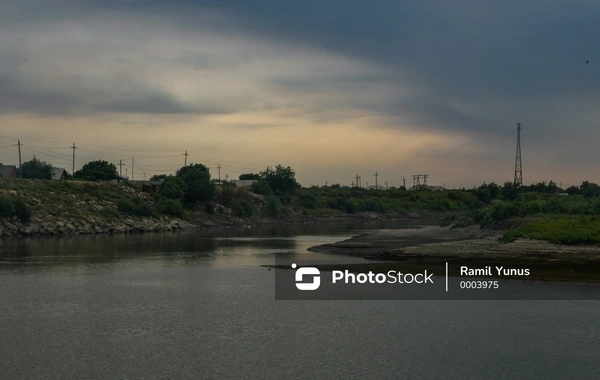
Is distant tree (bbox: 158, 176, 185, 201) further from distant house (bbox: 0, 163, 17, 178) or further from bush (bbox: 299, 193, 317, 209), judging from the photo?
bush (bbox: 299, 193, 317, 209)

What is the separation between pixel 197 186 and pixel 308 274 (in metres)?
74.8

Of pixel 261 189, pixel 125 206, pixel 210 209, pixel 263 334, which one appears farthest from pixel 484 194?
pixel 263 334

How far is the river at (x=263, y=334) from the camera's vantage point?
18.7 m

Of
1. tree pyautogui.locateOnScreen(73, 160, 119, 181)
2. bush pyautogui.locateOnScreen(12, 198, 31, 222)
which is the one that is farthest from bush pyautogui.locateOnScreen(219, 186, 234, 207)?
bush pyautogui.locateOnScreen(12, 198, 31, 222)

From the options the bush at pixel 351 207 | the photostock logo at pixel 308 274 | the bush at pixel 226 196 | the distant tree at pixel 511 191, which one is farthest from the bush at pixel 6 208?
the bush at pixel 351 207

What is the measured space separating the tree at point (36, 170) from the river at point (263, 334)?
9447 centimetres

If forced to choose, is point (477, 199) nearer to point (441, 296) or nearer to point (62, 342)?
point (441, 296)

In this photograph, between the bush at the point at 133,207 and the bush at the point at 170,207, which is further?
the bush at the point at 170,207

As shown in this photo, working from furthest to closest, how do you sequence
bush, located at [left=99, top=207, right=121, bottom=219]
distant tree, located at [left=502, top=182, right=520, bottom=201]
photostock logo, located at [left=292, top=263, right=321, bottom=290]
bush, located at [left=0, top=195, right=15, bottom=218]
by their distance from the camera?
distant tree, located at [left=502, top=182, right=520, bottom=201], bush, located at [left=99, top=207, right=121, bottom=219], bush, located at [left=0, top=195, right=15, bottom=218], photostock logo, located at [left=292, top=263, right=321, bottom=290]

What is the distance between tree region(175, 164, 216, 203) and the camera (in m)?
110

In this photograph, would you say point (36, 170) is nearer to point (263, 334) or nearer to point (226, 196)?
point (226, 196)

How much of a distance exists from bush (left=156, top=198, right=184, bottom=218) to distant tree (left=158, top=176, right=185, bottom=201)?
3657 millimetres

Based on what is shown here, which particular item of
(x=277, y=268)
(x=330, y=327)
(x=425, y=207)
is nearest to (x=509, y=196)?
(x=425, y=207)

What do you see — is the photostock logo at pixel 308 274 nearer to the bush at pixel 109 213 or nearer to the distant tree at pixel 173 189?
the bush at pixel 109 213
